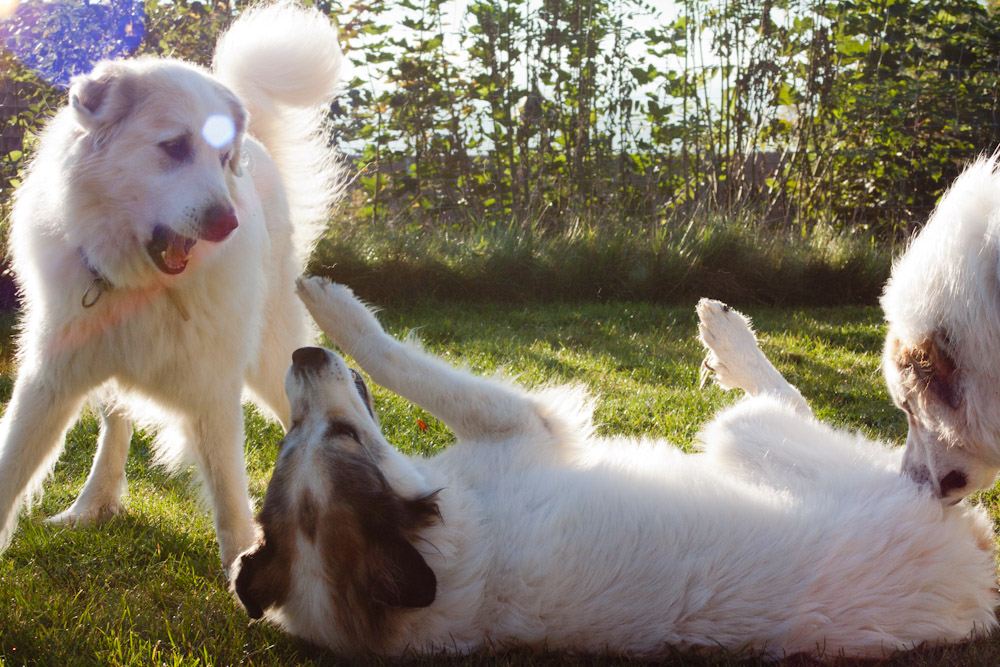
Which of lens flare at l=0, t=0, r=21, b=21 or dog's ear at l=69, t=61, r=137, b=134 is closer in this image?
dog's ear at l=69, t=61, r=137, b=134

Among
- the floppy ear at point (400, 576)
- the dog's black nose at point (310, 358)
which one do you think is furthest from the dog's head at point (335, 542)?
the dog's black nose at point (310, 358)

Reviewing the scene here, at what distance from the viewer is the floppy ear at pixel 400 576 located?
83.8 inches

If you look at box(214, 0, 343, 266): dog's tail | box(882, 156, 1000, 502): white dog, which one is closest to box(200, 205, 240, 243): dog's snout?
box(214, 0, 343, 266): dog's tail

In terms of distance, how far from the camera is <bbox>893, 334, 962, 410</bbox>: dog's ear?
2.28 metres

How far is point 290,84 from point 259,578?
2369 mm

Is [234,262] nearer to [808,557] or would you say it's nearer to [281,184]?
[281,184]

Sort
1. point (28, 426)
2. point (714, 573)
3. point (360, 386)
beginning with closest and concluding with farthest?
point (714, 573)
point (28, 426)
point (360, 386)

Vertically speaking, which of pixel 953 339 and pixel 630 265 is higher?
pixel 953 339

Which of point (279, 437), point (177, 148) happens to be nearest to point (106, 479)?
point (279, 437)

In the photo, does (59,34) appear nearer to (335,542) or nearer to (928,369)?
(335,542)

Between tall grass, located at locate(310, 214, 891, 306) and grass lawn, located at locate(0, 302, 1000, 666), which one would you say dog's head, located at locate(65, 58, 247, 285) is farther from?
tall grass, located at locate(310, 214, 891, 306)

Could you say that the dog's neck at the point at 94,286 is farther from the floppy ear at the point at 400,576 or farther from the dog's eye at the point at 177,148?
the floppy ear at the point at 400,576

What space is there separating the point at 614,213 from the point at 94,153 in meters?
6.78

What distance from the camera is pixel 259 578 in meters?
2.29
